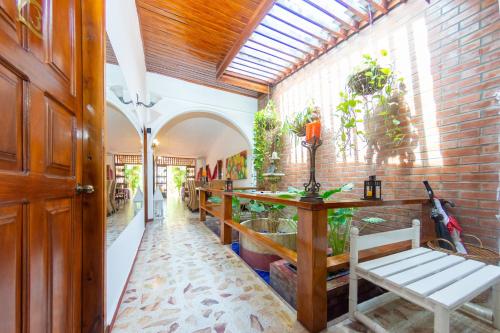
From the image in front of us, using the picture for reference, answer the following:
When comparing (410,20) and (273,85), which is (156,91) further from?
(410,20)

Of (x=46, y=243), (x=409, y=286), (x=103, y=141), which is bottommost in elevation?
(x=409, y=286)

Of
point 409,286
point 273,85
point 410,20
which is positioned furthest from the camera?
point 273,85

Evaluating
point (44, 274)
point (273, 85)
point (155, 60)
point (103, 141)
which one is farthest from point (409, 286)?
point (155, 60)

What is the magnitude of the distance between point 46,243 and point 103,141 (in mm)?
561

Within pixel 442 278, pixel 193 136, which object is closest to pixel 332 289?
pixel 442 278

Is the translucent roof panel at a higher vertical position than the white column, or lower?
higher

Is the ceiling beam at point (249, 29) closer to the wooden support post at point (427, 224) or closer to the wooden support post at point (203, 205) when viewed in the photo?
the wooden support post at point (203, 205)

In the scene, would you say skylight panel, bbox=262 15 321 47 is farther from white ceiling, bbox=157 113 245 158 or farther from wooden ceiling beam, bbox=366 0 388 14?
white ceiling, bbox=157 113 245 158

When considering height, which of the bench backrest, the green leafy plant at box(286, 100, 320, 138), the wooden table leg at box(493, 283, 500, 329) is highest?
the green leafy plant at box(286, 100, 320, 138)

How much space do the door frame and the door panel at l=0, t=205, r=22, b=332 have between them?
435 mm

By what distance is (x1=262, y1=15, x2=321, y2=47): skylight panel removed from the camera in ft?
8.94

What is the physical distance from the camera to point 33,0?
24.5 inches

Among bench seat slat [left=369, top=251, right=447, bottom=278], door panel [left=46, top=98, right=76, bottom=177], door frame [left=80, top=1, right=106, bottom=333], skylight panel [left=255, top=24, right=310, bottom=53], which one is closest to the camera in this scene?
door panel [left=46, top=98, right=76, bottom=177]

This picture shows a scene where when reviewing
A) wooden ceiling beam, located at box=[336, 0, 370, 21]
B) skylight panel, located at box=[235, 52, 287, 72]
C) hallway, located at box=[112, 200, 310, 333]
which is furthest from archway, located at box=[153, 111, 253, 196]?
hallway, located at box=[112, 200, 310, 333]
